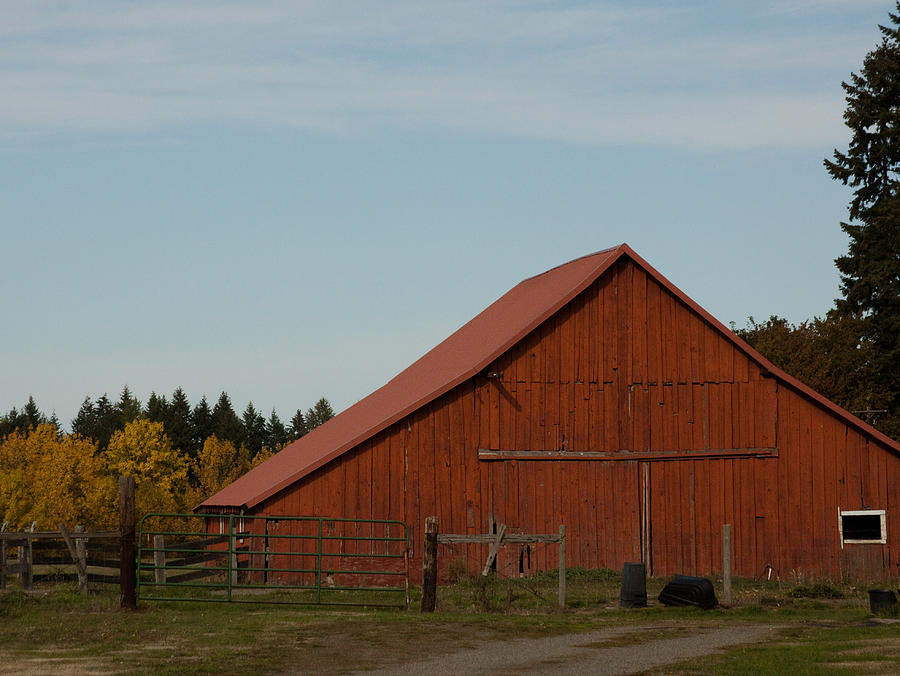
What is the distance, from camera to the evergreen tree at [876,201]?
47094 millimetres

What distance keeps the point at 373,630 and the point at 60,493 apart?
6249cm

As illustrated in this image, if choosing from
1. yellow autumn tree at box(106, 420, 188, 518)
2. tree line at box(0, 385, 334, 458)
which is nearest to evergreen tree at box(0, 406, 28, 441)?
tree line at box(0, 385, 334, 458)

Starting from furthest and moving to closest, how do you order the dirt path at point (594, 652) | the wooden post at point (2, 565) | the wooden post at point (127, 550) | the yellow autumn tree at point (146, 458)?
the yellow autumn tree at point (146, 458) < the wooden post at point (2, 565) < the wooden post at point (127, 550) < the dirt path at point (594, 652)

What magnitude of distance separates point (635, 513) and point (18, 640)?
56.4ft

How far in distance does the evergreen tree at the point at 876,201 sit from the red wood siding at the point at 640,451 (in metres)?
17.7

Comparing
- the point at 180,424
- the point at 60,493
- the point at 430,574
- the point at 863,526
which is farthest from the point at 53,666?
the point at 180,424

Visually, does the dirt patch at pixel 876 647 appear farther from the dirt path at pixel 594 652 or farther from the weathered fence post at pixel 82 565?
the weathered fence post at pixel 82 565

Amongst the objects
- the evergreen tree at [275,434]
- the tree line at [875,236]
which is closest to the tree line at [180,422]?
the evergreen tree at [275,434]

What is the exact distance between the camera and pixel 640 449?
30828mm

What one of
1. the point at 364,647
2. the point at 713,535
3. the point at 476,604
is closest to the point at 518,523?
the point at 713,535

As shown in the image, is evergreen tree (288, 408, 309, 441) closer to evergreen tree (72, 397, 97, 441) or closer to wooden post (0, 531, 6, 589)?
evergreen tree (72, 397, 97, 441)

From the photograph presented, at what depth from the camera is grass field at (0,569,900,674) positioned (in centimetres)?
1489

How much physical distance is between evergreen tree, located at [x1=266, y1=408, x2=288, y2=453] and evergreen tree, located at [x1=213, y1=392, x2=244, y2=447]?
10133mm

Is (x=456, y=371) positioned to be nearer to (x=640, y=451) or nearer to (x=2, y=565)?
(x=640, y=451)
